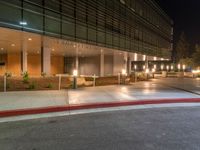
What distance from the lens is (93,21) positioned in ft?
96.0

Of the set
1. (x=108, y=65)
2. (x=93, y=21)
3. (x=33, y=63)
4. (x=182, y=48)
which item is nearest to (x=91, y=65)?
(x=108, y=65)

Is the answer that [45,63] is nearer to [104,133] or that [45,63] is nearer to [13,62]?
[13,62]

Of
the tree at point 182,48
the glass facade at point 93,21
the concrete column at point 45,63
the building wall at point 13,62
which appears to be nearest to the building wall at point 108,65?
the glass facade at point 93,21

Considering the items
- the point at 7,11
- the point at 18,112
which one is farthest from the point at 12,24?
the point at 18,112

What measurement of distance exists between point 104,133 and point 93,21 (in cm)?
2443

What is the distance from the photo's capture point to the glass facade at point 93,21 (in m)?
19.7

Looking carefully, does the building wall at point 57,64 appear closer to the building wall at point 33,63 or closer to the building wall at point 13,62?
the building wall at point 33,63

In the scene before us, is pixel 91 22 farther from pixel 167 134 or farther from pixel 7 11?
pixel 167 134

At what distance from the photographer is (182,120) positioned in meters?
8.14

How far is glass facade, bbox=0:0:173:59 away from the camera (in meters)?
19.7

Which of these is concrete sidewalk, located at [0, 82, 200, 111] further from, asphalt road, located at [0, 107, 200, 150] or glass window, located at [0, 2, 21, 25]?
glass window, located at [0, 2, 21, 25]

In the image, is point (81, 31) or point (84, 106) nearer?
point (84, 106)

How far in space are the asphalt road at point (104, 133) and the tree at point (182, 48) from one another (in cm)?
9010

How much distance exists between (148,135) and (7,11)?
1645cm
